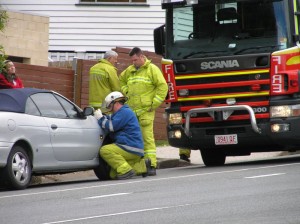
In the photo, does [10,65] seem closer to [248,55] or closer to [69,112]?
[69,112]

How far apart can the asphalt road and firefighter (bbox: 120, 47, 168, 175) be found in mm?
974

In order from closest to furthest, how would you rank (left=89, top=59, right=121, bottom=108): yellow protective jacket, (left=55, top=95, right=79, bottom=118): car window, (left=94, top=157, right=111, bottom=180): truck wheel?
(left=55, top=95, right=79, bottom=118): car window
(left=94, top=157, right=111, bottom=180): truck wheel
(left=89, top=59, right=121, bottom=108): yellow protective jacket

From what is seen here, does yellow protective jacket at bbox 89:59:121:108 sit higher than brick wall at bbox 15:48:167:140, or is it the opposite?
brick wall at bbox 15:48:167:140

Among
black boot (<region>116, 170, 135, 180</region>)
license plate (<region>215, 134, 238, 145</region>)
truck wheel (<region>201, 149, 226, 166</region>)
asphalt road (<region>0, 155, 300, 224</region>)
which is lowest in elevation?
asphalt road (<region>0, 155, 300, 224</region>)

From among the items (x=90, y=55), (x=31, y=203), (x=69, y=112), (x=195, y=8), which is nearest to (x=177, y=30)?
(x=195, y=8)

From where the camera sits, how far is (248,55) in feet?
58.2

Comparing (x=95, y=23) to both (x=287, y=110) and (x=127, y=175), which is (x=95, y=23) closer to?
(x=287, y=110)

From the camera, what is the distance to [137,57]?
57.8 ft

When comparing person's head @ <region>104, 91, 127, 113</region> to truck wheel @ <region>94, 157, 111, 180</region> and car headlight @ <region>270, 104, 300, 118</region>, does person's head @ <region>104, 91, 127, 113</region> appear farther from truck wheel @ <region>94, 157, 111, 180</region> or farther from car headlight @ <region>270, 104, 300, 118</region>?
car headlight @ <region>270, 104, 300, 118</region>

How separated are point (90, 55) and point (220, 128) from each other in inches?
470

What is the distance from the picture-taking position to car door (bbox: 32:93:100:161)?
1594 centimetres

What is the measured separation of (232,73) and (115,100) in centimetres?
214

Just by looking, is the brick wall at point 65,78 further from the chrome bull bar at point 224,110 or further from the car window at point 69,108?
the car window at point 69,108

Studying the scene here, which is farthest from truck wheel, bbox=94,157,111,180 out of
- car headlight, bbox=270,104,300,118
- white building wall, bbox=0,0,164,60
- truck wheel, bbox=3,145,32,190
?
white building wall, bbox=0,0,164,60
